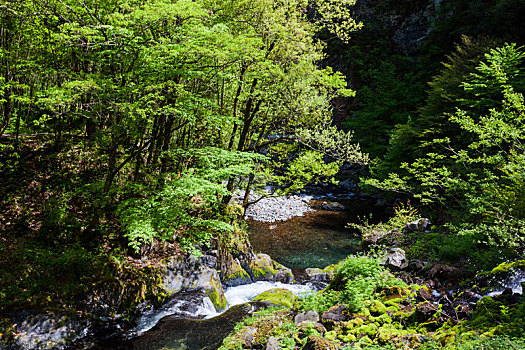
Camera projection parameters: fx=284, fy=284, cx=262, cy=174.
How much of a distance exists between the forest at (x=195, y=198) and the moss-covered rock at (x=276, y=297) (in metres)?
0.06

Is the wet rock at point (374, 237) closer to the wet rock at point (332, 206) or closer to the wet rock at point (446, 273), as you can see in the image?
the wet rock at point (446, 273)

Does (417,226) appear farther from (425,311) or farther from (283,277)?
(425,311)

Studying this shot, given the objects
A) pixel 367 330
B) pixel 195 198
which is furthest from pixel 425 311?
pixel 195 198

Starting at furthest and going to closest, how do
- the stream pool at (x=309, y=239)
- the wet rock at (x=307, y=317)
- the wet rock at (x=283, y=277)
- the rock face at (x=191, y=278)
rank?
1. the stream pool at (x=309, y=239)
2. the wet rock at (x=283, y=277)
3. the rock face at (x=191, y=278)
4. the wet rock at (x=307, y=317)

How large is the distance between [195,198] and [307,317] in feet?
17.7

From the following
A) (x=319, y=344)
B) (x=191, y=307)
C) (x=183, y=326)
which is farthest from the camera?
(x=191, y=307)

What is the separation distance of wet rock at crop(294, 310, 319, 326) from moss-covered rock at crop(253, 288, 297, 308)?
205 cm

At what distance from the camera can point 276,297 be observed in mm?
8195

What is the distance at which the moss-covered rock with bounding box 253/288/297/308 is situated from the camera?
781 centimetres

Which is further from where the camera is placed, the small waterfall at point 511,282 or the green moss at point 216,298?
the green moss at point 216,298

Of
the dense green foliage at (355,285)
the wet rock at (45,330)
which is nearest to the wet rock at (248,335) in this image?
the dense green foliage at (355,285)

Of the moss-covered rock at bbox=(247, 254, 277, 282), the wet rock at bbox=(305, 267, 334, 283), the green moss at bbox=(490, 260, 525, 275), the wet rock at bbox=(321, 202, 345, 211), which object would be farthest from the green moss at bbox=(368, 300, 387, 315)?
the wet rock at bbox=(321, 202, 345, 211)

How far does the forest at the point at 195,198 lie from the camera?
201 inches

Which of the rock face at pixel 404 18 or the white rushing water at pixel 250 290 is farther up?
the rock face at pixel 404 18
